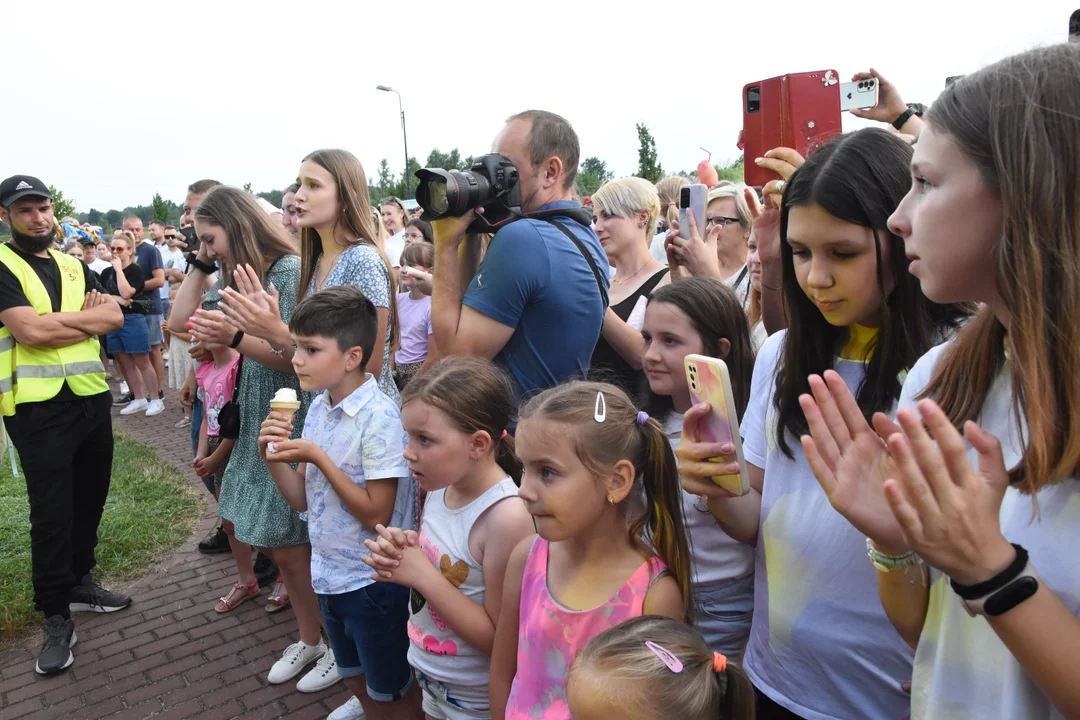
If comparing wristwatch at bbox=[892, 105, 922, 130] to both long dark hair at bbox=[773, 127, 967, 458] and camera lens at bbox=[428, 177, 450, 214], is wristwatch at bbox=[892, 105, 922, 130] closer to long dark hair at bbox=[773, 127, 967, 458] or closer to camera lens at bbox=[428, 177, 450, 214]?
long dark hair at bbox=[773, 127, 967, 458]

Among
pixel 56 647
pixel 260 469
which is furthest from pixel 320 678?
pixel 56 647

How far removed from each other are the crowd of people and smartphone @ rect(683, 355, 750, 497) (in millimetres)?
28

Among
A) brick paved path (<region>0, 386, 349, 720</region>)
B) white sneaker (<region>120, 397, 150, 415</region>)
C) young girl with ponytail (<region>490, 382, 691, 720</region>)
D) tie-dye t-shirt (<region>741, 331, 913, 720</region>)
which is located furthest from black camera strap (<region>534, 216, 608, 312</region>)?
white sneaker (<region>120, 397, 150, 415</region>)

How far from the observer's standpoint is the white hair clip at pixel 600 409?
6.00 ft

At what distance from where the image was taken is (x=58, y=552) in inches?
153

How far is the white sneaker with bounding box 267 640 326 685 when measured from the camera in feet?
11.6

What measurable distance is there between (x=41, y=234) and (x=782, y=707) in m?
4.25

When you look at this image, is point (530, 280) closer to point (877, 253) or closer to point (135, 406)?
point (877, 253)

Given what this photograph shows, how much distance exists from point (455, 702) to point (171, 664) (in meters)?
2.22

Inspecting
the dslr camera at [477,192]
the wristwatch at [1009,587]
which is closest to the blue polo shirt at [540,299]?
the dslr camera at [477,192]

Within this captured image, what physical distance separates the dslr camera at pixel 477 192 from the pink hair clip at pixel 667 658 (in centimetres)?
152

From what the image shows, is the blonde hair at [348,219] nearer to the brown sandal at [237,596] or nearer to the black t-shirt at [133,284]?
the brown sandal at [237,596]

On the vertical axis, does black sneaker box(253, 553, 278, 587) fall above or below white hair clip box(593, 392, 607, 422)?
below

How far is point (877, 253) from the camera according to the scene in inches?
61.1
